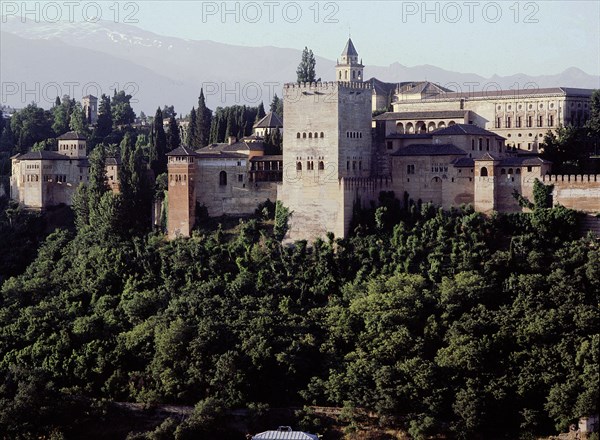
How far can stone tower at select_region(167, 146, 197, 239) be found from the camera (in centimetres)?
4056

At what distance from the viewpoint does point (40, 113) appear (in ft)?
196

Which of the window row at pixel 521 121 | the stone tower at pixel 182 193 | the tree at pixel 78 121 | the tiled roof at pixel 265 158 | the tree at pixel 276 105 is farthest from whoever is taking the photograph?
the tree at pixel 78 121

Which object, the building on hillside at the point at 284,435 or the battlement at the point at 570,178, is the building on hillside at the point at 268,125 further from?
the building on hillside at the point at 284,435

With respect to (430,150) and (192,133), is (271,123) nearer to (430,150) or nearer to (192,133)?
(192,133)

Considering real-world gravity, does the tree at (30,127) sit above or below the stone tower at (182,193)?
above

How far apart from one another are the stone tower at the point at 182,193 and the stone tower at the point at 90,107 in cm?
2117

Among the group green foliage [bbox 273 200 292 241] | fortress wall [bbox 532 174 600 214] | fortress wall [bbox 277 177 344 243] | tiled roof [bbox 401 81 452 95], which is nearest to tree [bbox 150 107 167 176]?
green foliage [bbox 273 200 292 241]

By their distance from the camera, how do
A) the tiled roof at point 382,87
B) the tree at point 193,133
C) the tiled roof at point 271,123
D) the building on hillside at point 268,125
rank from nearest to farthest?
the building on hillside at point 268,125, the tiled roof at point 271,123, the tree at point 193,133, the tiled roof at point 382,87

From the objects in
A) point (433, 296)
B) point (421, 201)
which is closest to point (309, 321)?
point (433, 296)

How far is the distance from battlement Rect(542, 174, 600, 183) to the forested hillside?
3.49ft

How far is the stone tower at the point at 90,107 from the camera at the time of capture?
2429 inches

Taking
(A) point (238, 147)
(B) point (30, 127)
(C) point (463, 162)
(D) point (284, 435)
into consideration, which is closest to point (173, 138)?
(A) point (238, 147)

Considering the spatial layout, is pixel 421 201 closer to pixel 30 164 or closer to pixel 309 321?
pixel 309 321

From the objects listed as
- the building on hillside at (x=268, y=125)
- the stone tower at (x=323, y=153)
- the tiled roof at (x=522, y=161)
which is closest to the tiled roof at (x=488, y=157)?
the tiled roof at (x=522, y=161)
